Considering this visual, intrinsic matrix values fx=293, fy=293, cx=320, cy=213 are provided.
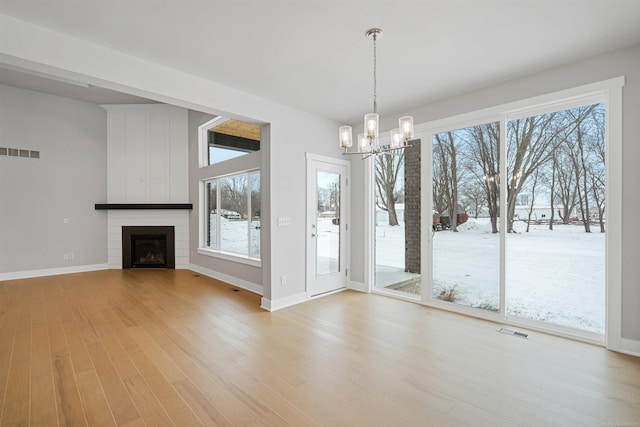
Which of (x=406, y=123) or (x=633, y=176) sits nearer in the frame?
(x=406, y=123)

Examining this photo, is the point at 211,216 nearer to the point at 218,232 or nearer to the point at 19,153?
the point at 218,232

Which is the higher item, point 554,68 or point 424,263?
point 554,68

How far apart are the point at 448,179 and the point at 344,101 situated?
5.84ft

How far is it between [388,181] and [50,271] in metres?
7.06

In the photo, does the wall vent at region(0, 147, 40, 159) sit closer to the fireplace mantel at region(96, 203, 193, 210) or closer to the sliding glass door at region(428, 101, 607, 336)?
the fireplace mantel at region(96, 203, 193, 210)

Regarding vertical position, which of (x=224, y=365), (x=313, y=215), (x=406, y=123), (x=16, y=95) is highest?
(x=16, y=95)

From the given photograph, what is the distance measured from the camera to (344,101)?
13.3 feet

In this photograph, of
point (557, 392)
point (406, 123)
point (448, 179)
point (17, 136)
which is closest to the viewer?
point (557, 392)

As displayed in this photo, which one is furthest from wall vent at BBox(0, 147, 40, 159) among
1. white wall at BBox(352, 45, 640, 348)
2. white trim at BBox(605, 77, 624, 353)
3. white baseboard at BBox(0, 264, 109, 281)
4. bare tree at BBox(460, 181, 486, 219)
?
white trim at BBox(605, 77, 624, 353)

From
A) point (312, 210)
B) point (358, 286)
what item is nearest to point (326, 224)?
point (312, 210)

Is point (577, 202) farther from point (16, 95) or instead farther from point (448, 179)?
point (16, 95)

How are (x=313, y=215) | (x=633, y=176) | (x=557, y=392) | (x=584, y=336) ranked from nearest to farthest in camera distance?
(x=557, y=392)
(x=633, y=176)
(x=584, y=336)
(x=313, y=215)

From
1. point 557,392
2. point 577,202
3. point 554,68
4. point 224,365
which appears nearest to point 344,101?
point 554,68

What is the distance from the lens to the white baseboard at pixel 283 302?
4012 millimetres
